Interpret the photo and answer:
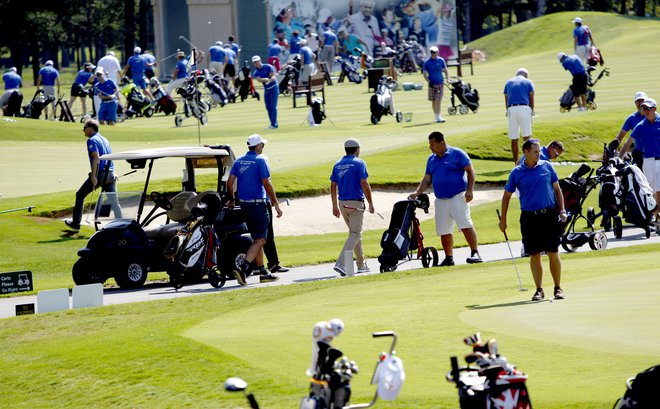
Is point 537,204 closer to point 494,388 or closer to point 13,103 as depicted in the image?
point 494,388

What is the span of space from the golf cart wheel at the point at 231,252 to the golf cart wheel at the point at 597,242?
5.01 m

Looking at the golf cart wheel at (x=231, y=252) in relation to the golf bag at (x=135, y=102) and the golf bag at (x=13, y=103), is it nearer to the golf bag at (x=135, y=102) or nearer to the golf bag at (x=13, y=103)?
the golf bag at (x=13, y=103)

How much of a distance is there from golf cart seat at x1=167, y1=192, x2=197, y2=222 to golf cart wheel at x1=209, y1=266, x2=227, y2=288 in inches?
55.1

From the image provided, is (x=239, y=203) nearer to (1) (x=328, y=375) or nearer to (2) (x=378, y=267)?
(2) (x=378, y=267)

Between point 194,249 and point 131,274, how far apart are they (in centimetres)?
115

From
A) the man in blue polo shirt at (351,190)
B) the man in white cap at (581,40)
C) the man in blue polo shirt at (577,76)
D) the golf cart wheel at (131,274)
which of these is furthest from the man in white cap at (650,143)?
the man in white cap at (581,40)

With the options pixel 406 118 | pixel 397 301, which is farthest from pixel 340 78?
pixel 397 301

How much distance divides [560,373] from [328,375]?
11.5 ft

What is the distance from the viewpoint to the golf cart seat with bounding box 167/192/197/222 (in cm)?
2012

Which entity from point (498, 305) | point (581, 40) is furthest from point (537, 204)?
point (581, 40)

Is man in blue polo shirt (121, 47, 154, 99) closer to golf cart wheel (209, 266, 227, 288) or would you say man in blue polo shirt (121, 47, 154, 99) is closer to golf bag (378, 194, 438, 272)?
golf bag (378, 194, 438, 272)

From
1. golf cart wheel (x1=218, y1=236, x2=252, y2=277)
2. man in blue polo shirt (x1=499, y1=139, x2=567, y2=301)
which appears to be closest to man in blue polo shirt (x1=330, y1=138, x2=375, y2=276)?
golf cart wheel (x1=218, y1=236, x2=252, y2=277)

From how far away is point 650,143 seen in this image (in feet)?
70.9

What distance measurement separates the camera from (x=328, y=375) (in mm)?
7246
